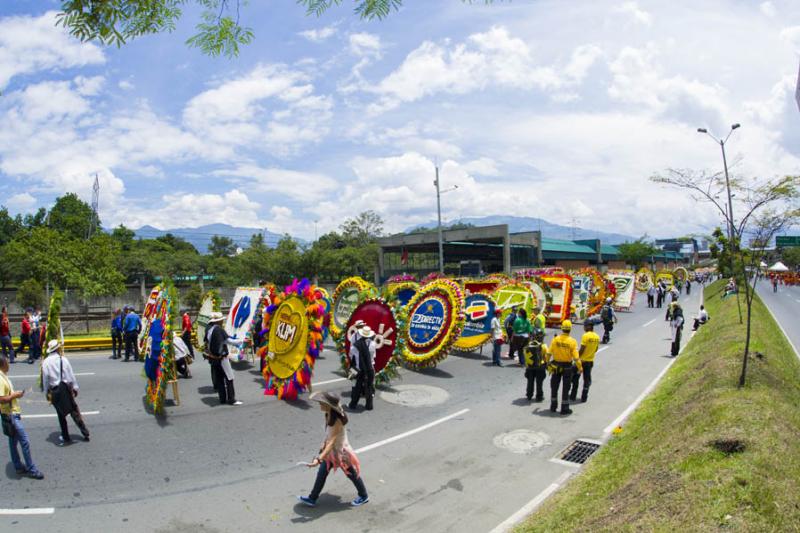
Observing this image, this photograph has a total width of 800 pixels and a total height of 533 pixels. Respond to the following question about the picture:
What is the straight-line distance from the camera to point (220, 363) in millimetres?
9727

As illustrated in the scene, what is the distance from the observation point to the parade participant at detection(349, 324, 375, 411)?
9461mm

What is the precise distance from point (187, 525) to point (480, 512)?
3.18 meters

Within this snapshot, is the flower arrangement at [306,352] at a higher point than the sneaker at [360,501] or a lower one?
higher

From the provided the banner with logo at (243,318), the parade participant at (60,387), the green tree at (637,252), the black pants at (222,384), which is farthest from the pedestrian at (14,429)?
the green tree at (637,252)

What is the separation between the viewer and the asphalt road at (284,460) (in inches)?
215

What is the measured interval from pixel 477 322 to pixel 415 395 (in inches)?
211

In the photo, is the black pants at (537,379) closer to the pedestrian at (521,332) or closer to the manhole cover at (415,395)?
the manhole cover at (415,395)

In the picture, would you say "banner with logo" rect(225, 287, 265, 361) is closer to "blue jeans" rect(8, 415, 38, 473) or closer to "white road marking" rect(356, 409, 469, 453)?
"white road marking" rect(356, 409, 469, 453)

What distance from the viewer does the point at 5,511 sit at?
555 centimetres

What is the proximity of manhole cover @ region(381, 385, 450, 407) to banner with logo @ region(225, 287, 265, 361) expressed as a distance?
15.3 feet

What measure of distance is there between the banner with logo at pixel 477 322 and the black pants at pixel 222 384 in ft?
24.6

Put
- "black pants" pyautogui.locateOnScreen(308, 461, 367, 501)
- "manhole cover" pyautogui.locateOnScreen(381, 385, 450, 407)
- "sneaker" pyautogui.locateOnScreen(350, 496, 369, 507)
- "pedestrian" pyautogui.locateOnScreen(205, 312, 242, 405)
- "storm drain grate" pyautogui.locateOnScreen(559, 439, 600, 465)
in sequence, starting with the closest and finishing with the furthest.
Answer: "black pants" pyautogui.locateOnScreen(308, 461, 367, 501) < "sneaker" pyautogui.locateOnScreen(350, 496, 369, 507) < "storm drain grate" pyautogui.locateOnScreen(559, 439, 600, 465) < "pedestrian" pyautogui.locateOnScreen(205, 312, 242, 405) < "manhole cover" pyautogui.locateOnScreen(381, 385, 450, 407)

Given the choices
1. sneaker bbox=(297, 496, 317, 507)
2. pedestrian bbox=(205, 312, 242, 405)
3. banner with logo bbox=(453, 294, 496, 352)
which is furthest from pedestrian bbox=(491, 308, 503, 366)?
sneaker bbox=(297, 496, 317, 507)

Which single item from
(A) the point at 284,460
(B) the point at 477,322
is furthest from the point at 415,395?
(B) the point at 477,322
